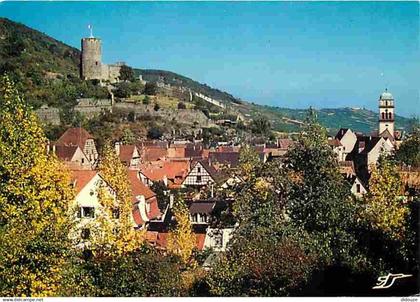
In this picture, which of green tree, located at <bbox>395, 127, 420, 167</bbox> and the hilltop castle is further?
the hilltop castle

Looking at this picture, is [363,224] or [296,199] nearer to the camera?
[363,224]

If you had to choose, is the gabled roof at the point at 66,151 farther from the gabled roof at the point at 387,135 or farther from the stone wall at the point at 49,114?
the gabled roof at the point at 387,135

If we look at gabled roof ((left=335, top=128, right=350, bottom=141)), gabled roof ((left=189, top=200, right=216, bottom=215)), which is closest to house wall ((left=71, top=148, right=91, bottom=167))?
gabled roof ((left=189, top=200, right=216, bottom=215))

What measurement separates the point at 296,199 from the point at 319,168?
21.3 inches

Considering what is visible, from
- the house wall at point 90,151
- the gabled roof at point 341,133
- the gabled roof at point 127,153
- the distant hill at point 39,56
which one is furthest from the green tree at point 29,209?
the distant hill at point 39,56

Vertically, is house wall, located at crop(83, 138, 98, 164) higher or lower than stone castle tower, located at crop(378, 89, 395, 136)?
lower

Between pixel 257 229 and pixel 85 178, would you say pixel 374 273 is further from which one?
pixel 85 178

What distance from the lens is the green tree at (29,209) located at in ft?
16.5

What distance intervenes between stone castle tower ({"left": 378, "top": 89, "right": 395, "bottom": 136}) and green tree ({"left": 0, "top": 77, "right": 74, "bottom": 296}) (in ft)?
8.64

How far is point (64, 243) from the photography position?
17.1 ft

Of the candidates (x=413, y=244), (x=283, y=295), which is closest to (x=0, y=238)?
(x=283, y=295)

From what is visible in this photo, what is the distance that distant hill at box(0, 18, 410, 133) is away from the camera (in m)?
7.11

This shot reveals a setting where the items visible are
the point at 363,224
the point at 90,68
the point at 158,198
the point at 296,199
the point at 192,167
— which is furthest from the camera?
the point at 90,68

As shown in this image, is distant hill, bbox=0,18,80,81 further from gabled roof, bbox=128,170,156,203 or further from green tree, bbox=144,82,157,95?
gabled roof, bbox=128,170,156,203
